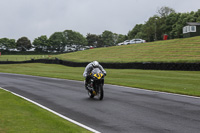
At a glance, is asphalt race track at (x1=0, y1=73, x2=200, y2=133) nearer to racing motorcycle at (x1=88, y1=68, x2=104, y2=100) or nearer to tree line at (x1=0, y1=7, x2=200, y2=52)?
racing motorcycle at (x1=88, y1=68, x2=104, y2=100)

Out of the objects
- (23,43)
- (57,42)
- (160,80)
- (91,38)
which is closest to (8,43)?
(23,43)

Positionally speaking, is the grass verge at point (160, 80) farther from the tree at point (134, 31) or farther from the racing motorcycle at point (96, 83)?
the tree at point (134, 31)

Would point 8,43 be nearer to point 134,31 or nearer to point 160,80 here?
point 134,31

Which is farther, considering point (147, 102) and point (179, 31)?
point (179, 31)

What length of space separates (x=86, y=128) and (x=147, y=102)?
4.62 meters

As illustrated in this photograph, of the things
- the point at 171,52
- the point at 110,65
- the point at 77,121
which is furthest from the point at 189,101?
the point at 171,52

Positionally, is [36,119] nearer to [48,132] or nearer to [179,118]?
[48,132]

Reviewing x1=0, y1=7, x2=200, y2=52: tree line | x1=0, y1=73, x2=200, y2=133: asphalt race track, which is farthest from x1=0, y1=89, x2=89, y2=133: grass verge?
x1=0, y1=7, x2=200, y2=52: tree line

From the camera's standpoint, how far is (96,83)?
11.8 metres

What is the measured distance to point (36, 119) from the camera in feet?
26.3

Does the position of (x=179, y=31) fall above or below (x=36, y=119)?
above

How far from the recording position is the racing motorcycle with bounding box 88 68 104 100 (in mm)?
11613

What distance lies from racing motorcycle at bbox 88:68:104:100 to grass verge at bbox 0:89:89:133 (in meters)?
2.87

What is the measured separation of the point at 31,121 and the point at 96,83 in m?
4.51
